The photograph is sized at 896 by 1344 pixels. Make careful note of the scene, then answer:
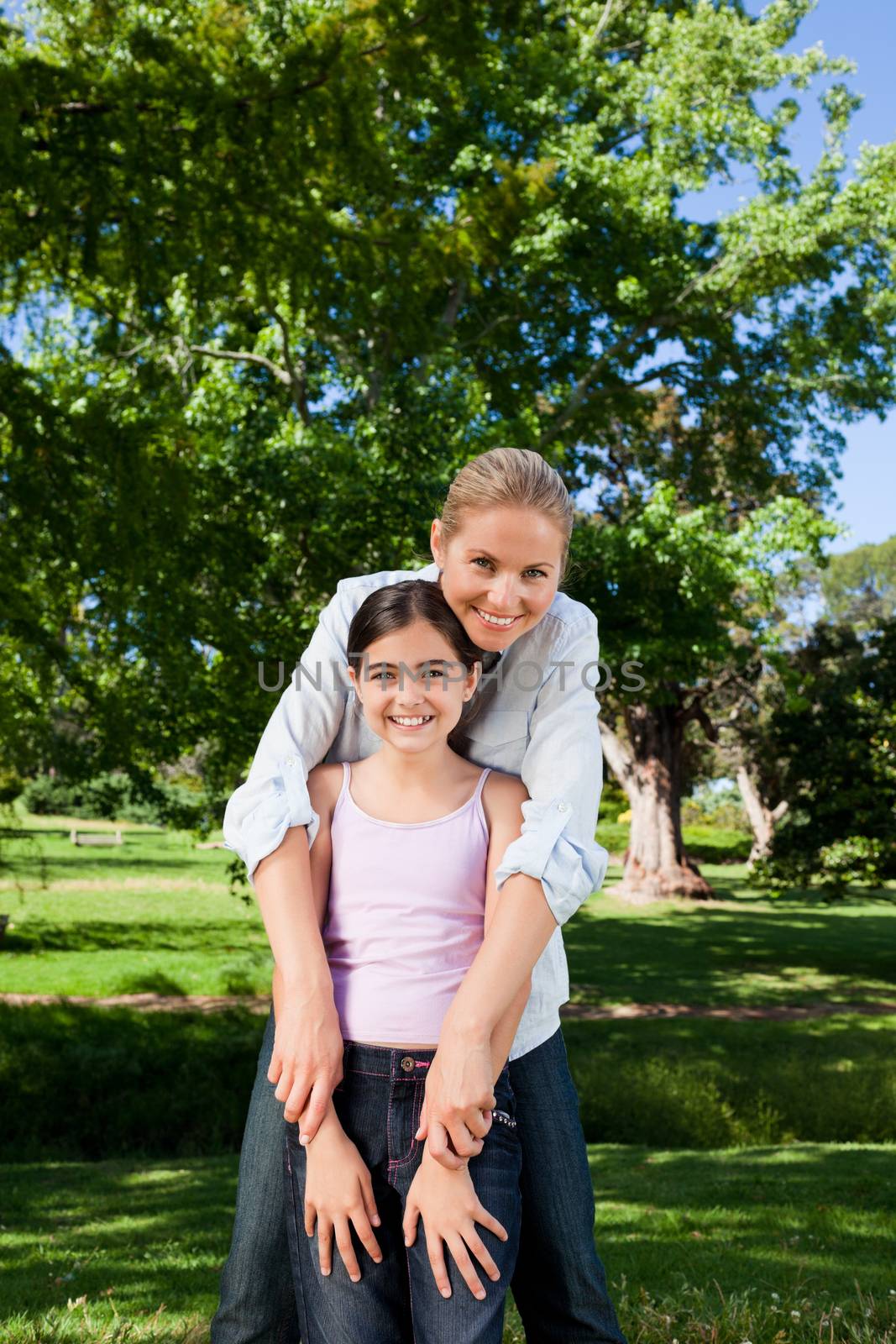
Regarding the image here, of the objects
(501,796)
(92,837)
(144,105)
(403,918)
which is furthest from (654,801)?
(403,918)

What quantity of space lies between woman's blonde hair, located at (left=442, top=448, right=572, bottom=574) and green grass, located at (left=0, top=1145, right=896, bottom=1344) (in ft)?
8.65

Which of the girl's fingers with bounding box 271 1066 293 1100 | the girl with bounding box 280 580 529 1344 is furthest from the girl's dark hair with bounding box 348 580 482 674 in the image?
the girl's fingers with bounding box 271 1066 293 1100

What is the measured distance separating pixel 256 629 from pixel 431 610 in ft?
27.5

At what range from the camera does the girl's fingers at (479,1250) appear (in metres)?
1.66

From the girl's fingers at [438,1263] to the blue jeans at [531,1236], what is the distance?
0.30 m

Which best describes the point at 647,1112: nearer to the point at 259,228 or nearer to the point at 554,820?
the point at 259,228

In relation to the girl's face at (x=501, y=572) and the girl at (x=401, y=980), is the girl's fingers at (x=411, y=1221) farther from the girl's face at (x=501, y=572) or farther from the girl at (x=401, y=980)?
the girl's face at (x=501, y=572)

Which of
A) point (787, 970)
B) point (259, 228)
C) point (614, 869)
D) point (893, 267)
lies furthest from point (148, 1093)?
point (614, 869)

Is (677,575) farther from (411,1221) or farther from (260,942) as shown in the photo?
(411,1221)

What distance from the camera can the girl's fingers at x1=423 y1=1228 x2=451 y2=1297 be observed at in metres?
1.66

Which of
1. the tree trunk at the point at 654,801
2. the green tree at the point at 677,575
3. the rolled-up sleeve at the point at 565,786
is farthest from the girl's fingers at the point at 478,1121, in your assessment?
the tree trunk at the point at 654,801

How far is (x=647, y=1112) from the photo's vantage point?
9.15 m

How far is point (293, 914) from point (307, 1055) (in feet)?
0.72

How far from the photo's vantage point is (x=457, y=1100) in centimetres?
166
